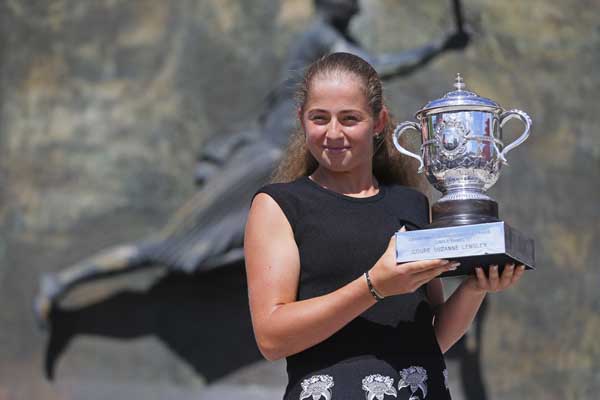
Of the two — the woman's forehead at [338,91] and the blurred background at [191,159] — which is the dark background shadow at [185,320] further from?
the woman's forehead at [338,91]

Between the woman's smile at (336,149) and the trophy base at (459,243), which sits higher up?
the woman's smile at (336,149)

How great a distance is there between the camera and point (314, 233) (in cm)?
185

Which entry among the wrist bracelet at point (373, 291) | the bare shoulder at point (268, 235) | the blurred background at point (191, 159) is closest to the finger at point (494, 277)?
the wrist bracelet at point (373, 291)

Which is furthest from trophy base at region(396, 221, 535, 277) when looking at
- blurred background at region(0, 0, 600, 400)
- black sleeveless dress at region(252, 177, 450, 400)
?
blurred background at region(0, 0, 600, 400)

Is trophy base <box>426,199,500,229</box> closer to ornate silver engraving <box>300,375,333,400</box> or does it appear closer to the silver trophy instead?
the silver trophy

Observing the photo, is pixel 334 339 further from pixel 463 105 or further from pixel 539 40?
pixel 539 40

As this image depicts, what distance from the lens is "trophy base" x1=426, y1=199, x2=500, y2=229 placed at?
1.88m

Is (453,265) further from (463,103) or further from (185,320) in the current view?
(185,320)

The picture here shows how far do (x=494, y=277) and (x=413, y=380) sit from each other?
220 millimetres

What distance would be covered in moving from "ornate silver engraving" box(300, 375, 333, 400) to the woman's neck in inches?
13.2

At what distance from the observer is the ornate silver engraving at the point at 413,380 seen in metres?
1.81

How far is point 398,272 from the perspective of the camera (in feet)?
5.58

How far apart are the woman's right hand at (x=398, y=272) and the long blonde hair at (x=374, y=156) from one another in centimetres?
31

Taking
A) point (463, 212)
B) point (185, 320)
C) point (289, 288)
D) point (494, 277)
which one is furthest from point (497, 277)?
point (185, 320)
